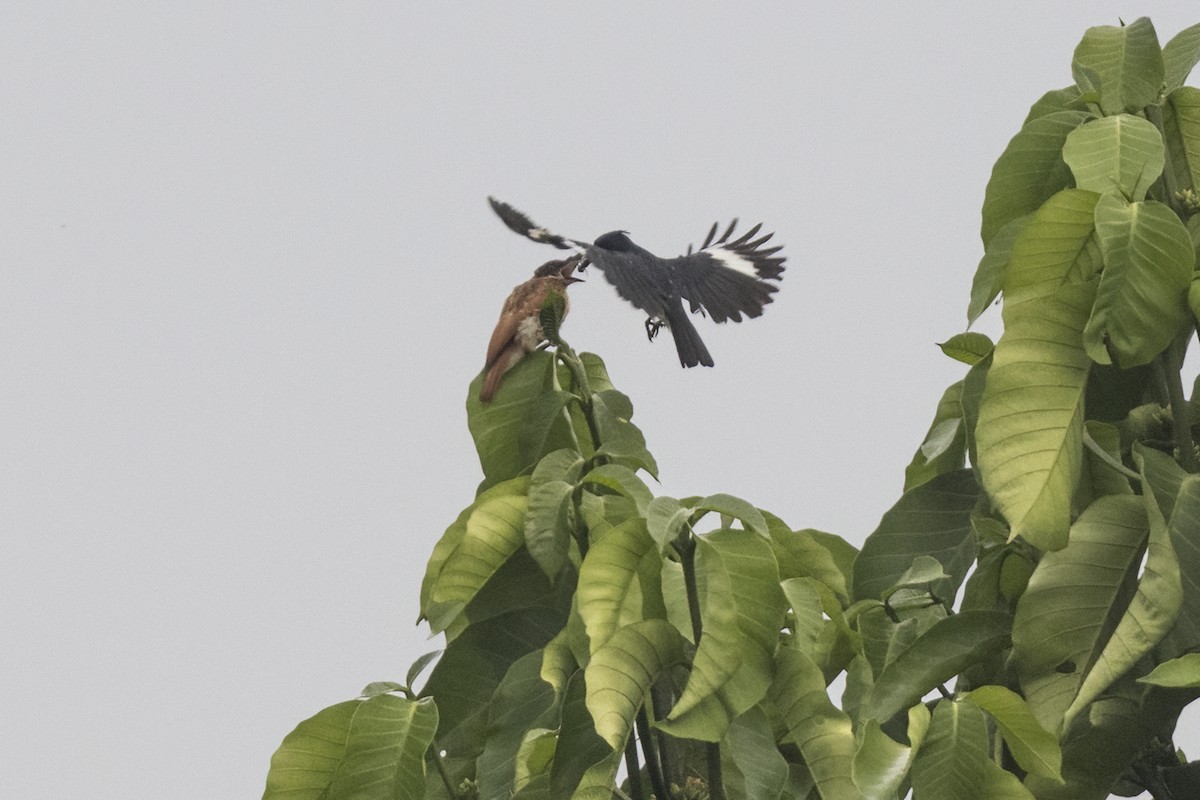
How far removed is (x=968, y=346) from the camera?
2.11m

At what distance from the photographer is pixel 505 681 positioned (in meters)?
1.92

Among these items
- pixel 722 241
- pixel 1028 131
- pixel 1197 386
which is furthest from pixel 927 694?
pixel 722 241

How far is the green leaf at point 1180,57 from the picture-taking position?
2.12 m

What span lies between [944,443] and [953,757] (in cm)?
60

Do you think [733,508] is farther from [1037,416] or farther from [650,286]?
[650,286]

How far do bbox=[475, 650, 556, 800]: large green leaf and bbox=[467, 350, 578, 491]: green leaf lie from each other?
34 cm

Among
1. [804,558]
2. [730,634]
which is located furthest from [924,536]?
[730,634]

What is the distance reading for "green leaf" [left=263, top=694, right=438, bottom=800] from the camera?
5.75 ft

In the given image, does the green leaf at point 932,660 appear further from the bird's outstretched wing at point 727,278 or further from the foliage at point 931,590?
the bird's outstretched wing at point 727,278

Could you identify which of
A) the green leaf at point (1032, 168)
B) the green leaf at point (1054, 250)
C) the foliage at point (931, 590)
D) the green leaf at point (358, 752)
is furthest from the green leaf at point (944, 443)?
the green leaf at point (358, 752)

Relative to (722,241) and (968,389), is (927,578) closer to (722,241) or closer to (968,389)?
(968,389)

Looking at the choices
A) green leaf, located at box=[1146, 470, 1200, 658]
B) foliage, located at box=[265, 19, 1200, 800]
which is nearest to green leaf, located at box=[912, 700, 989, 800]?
foliage, located at box=[265, 19, 1200, 800]

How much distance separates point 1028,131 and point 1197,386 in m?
0.41

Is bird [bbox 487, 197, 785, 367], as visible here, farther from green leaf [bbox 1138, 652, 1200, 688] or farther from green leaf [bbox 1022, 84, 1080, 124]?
green leaf [bbox 1138, 652, 1200, 688]
